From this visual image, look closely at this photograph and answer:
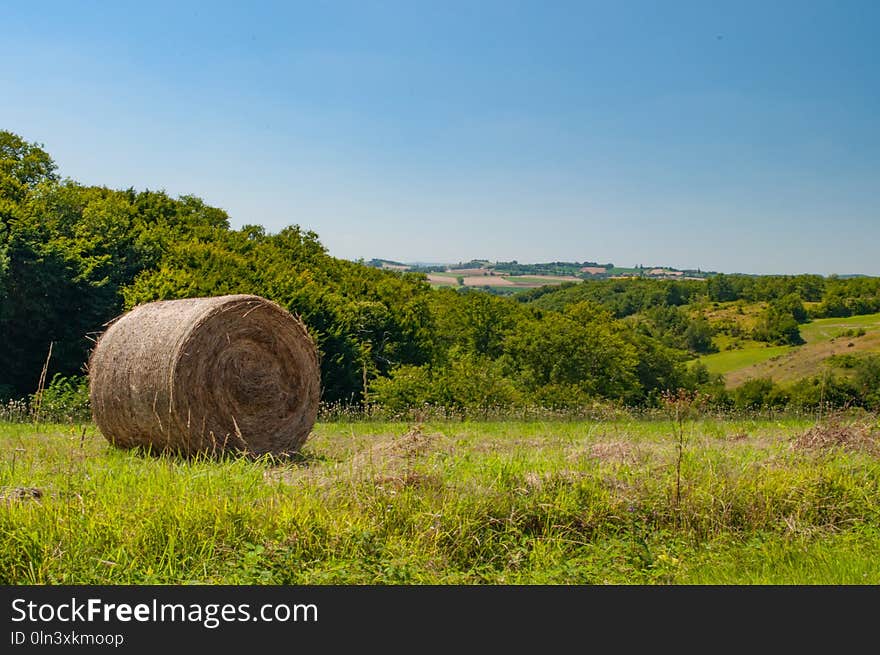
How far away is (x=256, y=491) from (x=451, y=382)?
21.7 metres

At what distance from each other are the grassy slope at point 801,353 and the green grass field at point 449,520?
6336 centimetres

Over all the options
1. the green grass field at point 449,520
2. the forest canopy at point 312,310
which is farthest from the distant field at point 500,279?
the green grass field at point 449,520

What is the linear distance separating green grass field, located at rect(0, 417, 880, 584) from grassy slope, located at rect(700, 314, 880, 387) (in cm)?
6336

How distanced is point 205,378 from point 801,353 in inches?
2999

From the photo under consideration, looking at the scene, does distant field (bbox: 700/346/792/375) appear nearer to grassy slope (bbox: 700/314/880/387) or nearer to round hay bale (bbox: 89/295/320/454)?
grassy slope (bbox: 700/314/880/387)

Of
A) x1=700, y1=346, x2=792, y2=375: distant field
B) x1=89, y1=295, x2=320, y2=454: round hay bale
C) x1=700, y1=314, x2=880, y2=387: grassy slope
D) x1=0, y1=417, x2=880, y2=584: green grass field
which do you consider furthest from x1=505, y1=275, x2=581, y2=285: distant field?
x1=0, y1=417, x2=880, y2=584: green grass field

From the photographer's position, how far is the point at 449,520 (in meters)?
7.13

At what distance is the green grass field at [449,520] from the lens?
248 inches

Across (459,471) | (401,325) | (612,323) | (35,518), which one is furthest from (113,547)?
(612,323)

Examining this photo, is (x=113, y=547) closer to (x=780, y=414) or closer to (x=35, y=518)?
(x=35, y=518)

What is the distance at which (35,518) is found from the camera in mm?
6523

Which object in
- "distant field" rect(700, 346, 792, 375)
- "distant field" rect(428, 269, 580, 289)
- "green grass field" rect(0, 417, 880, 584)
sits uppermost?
"distant field" rect(428, 269, 580, 289)

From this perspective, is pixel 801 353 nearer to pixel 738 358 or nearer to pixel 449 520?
pixel 738 358

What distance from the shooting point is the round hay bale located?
1205 cm
